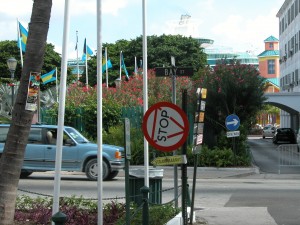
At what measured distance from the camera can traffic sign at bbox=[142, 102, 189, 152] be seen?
8.22 metres

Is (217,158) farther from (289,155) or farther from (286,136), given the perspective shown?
(286,136)

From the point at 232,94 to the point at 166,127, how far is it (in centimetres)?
1729

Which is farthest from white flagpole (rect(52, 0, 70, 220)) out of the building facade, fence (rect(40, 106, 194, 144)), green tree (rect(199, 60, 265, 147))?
the building facade

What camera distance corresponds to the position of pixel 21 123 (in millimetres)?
8016

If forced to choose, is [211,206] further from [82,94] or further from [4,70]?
[4,70]

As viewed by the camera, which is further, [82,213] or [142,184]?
[142,184]

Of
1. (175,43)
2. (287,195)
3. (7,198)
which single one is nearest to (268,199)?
(287,195)

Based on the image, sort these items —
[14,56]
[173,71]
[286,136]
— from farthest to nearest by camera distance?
[14,56] → [286,136] → [173,71]

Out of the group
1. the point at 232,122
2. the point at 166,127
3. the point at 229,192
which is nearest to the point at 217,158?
the point at 232,122

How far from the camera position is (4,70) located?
6706 centimetres

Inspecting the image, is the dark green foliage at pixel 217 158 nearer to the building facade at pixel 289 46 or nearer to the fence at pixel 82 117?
the fence at pixel 82 117

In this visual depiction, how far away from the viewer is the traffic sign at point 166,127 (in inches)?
324

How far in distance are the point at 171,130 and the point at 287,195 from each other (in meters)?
8.18

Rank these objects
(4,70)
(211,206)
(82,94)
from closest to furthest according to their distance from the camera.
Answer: (211,206) < (82,94) < (4,70)
